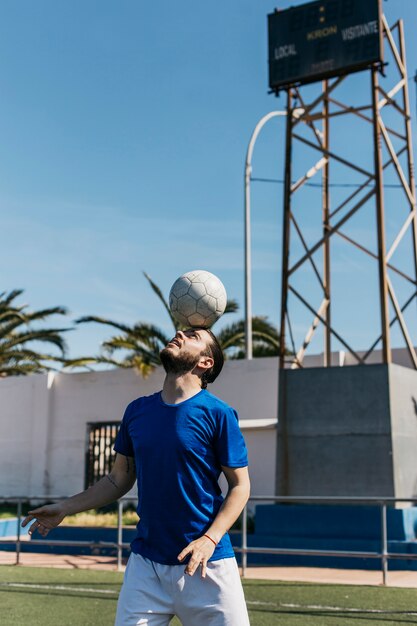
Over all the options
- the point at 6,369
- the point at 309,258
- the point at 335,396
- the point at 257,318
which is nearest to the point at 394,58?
the point at 309,258

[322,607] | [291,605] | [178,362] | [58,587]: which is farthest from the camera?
[58,587]

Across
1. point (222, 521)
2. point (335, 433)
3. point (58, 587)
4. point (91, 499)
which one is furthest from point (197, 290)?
point (335, 433)

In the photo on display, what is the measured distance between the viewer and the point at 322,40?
16.1 metres

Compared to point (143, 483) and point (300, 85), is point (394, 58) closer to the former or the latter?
point (300, 85)

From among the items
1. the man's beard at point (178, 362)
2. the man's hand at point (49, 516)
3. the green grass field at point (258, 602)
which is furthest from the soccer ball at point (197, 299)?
the green grass field at point (258, 602)

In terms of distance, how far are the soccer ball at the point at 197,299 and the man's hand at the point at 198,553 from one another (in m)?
1.12

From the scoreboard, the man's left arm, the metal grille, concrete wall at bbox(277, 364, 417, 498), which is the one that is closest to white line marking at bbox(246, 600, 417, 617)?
the man's left arm

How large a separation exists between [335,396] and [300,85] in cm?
627

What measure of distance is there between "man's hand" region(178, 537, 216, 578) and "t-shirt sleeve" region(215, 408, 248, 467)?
32 centimetres

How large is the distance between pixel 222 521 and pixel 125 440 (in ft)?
2.09

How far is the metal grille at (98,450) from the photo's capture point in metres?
23.6

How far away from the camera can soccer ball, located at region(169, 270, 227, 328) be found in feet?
13.0

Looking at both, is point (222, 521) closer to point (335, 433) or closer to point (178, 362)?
point (178, 362)

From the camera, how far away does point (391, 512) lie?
1320 centimetres
